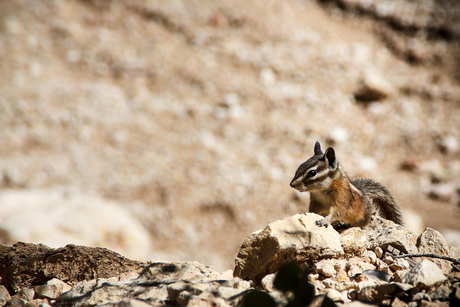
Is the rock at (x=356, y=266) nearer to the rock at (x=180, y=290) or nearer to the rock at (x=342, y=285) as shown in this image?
the rock at (x=342, y=285)

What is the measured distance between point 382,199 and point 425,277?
1.57 meters

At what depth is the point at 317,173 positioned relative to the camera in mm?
3016

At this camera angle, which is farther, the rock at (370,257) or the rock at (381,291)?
the rock at (370,257)

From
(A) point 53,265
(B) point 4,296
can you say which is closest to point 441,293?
(A) point 53,265

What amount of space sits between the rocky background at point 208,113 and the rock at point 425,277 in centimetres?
494

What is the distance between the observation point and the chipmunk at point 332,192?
9.86 feet

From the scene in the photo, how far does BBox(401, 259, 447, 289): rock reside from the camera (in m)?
1.97

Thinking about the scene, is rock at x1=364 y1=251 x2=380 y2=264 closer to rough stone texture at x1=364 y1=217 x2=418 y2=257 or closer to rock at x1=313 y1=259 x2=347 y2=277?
rough stone texture at x1=364 y1=217 x2=418 y2=257

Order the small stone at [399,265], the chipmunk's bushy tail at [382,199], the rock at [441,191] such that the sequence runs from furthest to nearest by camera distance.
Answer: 1. the rock at [441,191]
2. the chipmunk's bushy tail at [382,199]
3. the small stone at [399,265]

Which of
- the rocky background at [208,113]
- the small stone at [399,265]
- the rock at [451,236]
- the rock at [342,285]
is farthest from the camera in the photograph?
the rocky background at [208,113]

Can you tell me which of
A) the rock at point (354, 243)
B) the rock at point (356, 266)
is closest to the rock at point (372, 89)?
the rock at point (354, 243)

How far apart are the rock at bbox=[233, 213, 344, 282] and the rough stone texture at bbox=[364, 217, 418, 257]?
42cm

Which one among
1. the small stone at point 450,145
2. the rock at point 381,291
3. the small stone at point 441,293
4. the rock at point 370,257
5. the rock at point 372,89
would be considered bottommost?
the small stone at point 441,293

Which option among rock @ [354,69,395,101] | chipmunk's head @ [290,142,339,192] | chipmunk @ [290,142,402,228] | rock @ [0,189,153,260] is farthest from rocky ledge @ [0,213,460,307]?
rock @ [354,69,395,101]
